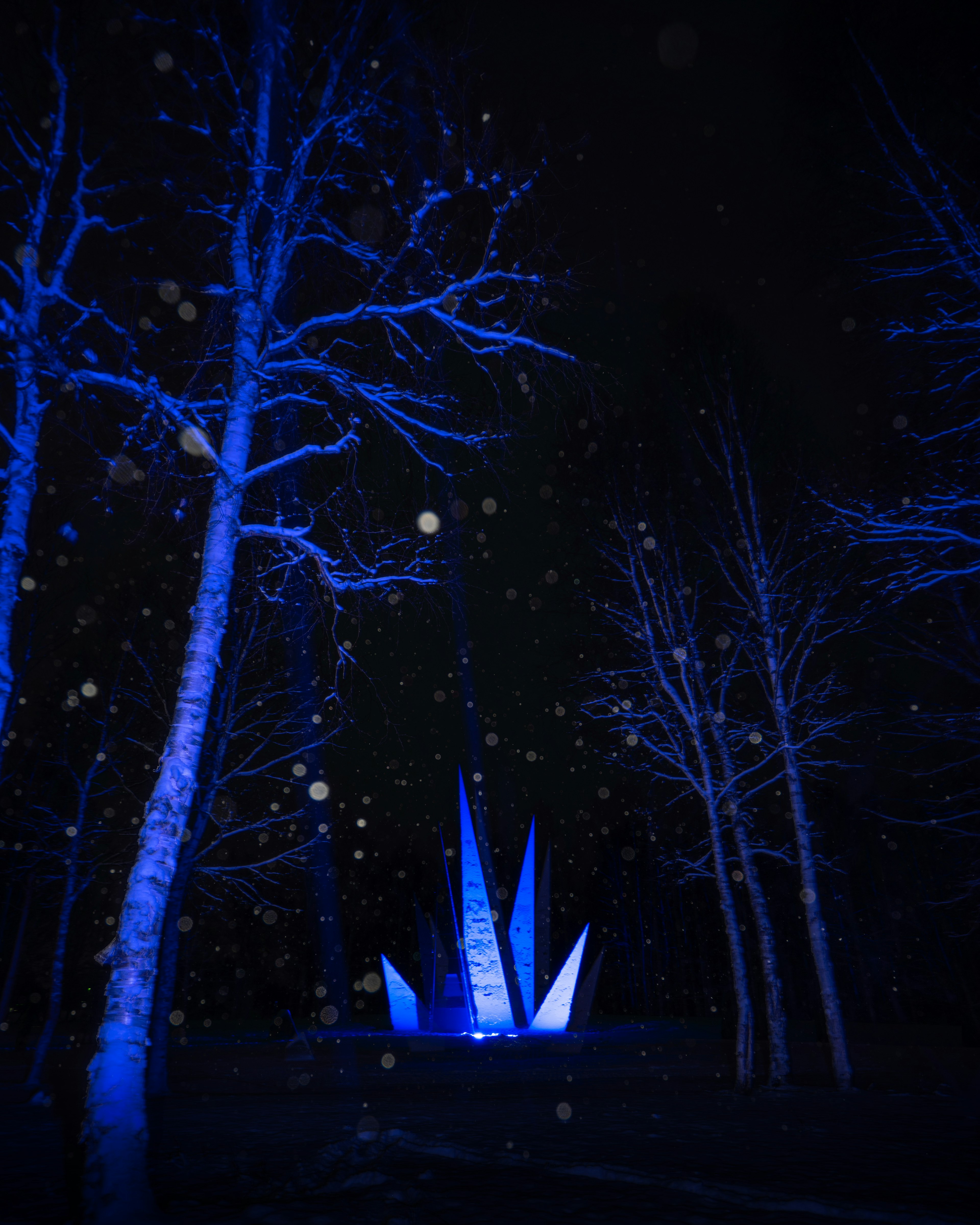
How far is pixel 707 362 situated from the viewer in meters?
15.1

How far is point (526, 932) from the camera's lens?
26.1 metres

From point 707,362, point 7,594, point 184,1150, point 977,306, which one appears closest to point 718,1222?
point 184,1150

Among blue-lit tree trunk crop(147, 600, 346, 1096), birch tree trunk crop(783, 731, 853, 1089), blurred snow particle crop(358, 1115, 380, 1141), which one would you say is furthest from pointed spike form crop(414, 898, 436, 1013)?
blurred snow particle crop(358, 1115, 380, 1141)

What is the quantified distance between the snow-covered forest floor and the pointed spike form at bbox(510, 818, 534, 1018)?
46.3 feet

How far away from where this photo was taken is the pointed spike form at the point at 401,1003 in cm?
2694

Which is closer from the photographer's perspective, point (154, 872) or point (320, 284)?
point (154, 872)

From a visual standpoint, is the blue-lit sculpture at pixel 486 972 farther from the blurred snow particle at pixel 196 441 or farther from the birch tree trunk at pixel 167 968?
the blurred snow particle at pixel 196 441

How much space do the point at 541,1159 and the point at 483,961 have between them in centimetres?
1846

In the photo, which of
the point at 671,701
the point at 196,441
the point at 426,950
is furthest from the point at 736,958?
the point at 426,950

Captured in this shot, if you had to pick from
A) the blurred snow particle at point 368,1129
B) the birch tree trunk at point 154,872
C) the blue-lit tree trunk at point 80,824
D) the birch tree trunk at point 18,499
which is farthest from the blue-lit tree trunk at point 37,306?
the blue-lit tree trunk at point 80,824

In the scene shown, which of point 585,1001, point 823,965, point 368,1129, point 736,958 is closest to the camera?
point 368,1129

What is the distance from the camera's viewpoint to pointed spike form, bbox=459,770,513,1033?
24.0 m

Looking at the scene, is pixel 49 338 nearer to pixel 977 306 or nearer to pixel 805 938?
pixel 977 306

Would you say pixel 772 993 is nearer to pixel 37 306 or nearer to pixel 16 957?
pixel 37 306
